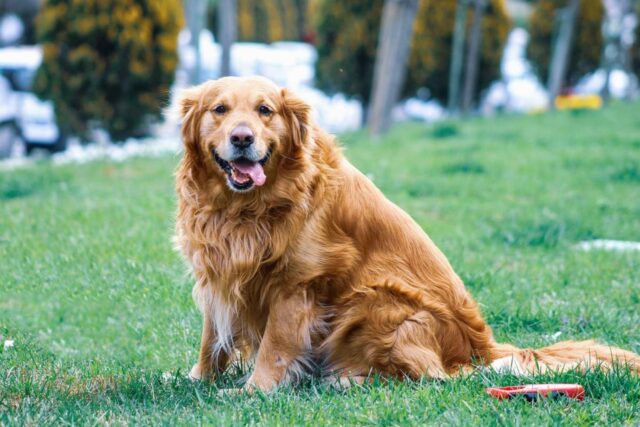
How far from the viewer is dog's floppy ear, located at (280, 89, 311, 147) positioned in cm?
401

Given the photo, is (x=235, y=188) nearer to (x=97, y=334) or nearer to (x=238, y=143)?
(x=238, y=143)

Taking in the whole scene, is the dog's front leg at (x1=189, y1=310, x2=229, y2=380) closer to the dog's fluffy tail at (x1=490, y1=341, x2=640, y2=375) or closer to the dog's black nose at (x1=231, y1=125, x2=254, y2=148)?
the dog's black nose at (x1=231, y1=125, x2=254, y2=148)

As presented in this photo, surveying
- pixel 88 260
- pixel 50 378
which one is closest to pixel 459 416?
pixel 50 378

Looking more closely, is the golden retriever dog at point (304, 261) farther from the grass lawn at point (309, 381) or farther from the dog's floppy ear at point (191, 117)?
the grass lawn at point (309, 381)

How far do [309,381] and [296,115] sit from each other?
1.24m

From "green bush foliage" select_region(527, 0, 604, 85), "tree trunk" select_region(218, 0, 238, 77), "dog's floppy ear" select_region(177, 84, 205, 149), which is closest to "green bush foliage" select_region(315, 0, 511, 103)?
"tree trunk" select_region(218, 0, 238, 77)

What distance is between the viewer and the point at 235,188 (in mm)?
3861

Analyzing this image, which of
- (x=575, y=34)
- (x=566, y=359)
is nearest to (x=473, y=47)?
(x=575, y=34)

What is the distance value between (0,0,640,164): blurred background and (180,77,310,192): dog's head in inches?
12.2

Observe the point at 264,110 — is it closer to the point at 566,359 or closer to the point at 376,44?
the point at 566,359

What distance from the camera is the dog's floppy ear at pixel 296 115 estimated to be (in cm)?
401

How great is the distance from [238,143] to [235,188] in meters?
0.22

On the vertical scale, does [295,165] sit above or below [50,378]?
above

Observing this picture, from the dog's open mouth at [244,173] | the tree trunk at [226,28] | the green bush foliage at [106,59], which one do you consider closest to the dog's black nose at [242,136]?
the dog's open mouth at [244,173]
